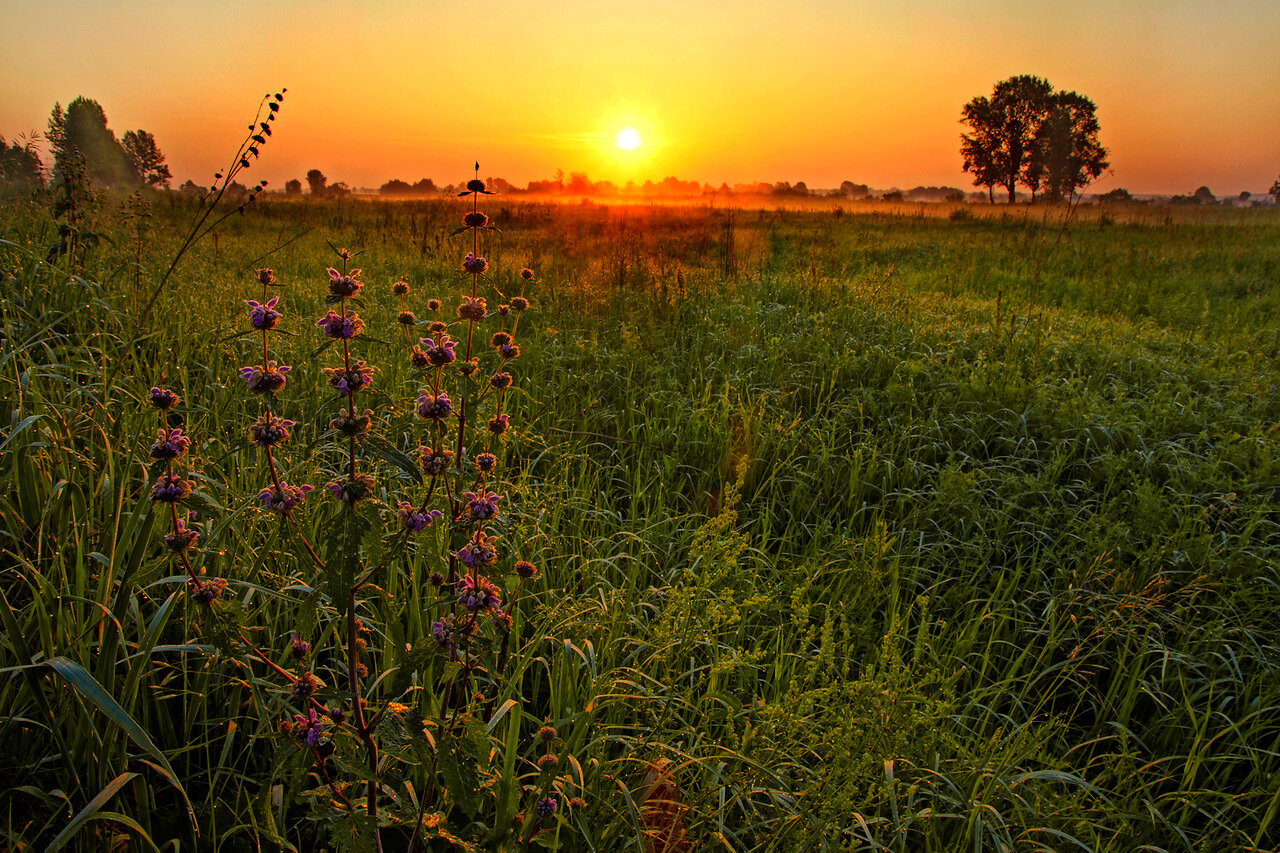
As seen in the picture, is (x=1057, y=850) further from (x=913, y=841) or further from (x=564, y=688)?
(x=564, y=688)

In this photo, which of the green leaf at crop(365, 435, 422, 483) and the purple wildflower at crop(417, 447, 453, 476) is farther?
the purple wildflower at crop(417, 447, 453, 476)

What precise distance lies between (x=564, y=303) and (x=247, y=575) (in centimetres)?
448

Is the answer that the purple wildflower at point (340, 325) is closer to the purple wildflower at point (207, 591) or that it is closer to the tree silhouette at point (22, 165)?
the purple wildflower at point (207, 591)

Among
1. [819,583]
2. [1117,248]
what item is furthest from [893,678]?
[1117,248]

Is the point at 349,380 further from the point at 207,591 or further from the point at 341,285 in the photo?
the point at 207,591

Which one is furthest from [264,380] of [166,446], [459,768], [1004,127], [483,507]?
[1004,127]

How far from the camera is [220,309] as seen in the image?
4.14m

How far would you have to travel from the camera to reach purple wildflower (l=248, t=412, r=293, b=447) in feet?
3.48

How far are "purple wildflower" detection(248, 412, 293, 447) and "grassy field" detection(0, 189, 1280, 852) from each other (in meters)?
0.06

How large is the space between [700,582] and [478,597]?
115cm

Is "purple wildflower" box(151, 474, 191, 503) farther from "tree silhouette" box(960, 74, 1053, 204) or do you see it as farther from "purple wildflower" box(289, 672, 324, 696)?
"tree silhouette" box(960, 74, 1053, 204)

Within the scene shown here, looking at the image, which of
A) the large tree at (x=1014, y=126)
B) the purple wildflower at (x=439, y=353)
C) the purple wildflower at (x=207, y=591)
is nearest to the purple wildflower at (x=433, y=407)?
the purple wildflower at (x=439, y=353)

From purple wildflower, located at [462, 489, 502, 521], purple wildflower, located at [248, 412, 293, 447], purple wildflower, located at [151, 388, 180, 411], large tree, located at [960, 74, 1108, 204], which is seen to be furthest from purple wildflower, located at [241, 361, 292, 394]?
large tree, located at [960, 74, 1108, 204]

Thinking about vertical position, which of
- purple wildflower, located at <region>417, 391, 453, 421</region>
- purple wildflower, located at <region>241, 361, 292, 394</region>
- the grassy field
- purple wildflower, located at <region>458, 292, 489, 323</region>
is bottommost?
the grassy field
